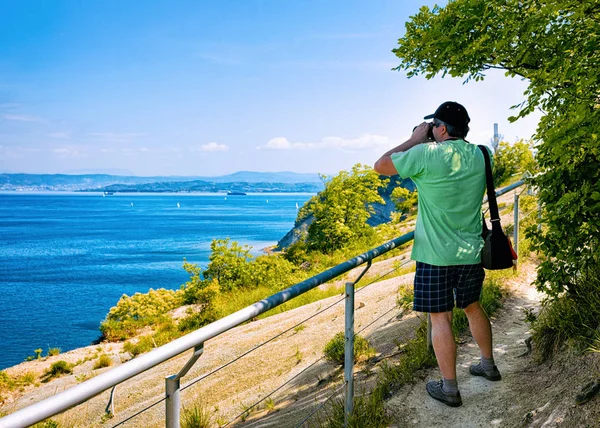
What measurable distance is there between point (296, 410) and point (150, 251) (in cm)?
8572

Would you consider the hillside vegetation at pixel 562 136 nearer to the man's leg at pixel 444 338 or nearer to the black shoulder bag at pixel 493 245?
the black shoulder bag at pixel 493 245

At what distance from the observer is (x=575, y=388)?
3.38 m

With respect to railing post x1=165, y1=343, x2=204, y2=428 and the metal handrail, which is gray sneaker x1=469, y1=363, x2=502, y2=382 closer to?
the metal handrail

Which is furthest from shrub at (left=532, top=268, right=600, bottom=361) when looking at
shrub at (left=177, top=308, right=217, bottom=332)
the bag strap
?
shrub at (left=177, top=308, right=217, bottom=332)

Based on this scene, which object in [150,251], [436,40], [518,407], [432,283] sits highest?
[436,40]

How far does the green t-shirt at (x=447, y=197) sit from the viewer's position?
300cm

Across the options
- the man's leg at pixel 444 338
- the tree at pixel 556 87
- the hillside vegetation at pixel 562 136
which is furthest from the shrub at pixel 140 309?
the man's leg at pixel 444 338

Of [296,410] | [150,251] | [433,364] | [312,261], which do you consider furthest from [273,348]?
[150,251]

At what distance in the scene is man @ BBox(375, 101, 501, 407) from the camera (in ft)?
9.89

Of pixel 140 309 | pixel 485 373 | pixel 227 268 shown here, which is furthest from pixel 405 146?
pixel 140 309

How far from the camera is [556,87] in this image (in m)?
4.51

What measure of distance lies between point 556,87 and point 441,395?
110 inches

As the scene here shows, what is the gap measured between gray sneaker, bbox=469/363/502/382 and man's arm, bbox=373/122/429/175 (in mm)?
1757

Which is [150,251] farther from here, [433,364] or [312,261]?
[433,364]
